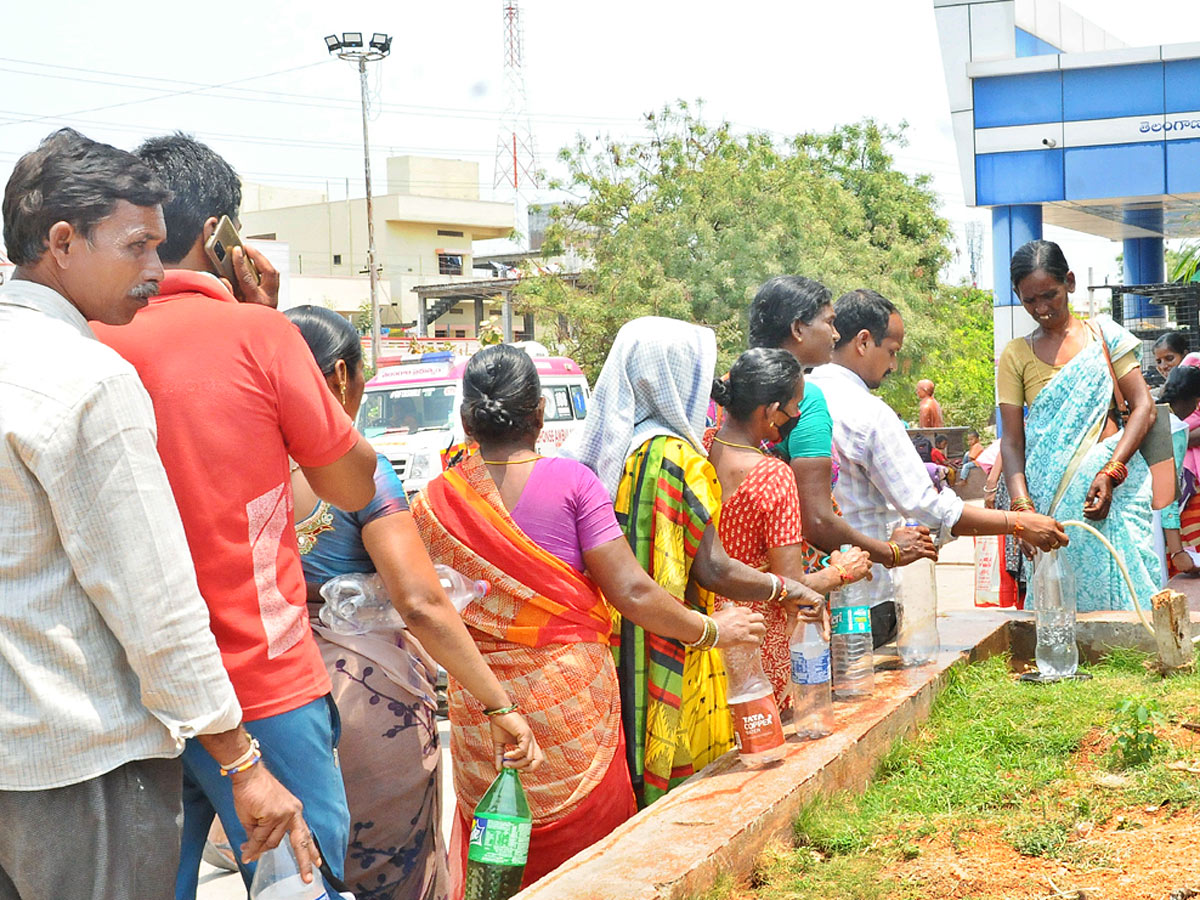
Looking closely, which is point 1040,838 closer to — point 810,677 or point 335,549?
point 810,677

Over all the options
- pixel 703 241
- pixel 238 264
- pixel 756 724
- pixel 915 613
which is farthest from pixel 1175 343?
pixel 703 241

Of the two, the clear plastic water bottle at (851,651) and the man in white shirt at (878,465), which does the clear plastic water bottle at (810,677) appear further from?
the man in white shirt at (878,465)

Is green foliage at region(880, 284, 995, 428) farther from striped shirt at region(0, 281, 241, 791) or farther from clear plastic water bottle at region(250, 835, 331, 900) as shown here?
striped shirt at region(0, 281, 241, 791)

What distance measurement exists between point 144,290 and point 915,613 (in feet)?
10.7

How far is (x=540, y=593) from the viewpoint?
303cm

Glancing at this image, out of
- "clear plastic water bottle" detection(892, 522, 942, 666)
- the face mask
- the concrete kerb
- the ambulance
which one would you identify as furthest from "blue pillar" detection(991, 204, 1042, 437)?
the face mask

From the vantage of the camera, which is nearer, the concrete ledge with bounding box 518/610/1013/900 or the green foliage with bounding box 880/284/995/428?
the concrete ledge with bounding box 518/610/1013/900

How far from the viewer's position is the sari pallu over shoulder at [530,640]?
119 inches

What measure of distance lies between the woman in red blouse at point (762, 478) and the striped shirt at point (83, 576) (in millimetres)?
1986

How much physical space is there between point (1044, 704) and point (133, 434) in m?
3.19

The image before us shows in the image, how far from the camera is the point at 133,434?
185 cm

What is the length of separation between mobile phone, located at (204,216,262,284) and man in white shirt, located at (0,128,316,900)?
50cm

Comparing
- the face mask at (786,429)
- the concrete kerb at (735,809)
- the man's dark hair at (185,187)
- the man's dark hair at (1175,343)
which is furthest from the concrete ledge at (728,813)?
the man's dark hair at (1175,343)

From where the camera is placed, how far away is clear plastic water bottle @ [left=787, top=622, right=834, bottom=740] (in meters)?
3.58
